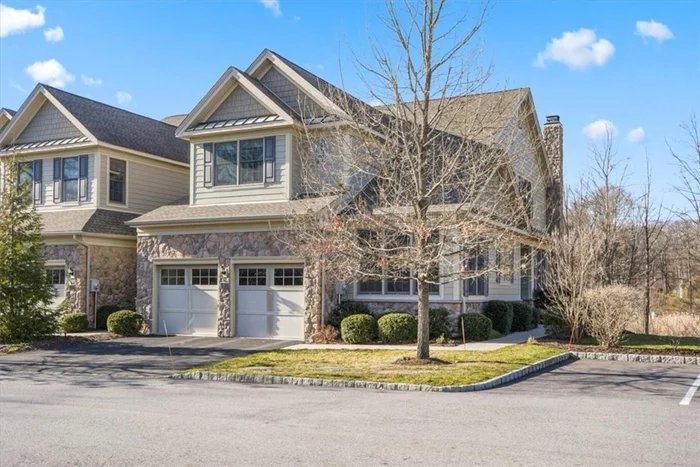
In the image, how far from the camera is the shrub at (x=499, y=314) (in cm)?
2259

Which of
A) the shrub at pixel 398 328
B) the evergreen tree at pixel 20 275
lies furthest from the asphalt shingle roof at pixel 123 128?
the shrub at pixel 398 328

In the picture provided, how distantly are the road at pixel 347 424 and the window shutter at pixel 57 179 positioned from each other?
14096 millimetres

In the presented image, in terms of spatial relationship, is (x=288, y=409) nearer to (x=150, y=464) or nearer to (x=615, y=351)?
(x=150, y=464)

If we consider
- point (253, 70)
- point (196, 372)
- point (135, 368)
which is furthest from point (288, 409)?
point (253, 70)

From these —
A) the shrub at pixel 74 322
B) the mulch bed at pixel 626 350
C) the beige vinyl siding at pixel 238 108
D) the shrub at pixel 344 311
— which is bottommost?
the mulch bed at pixel 626 350

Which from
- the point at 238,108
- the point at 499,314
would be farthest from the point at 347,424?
the point at 238,108

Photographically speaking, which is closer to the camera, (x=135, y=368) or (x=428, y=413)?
(x=428, y=413)

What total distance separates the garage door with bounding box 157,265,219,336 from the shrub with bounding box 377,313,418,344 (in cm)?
585

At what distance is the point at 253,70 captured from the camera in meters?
24.2

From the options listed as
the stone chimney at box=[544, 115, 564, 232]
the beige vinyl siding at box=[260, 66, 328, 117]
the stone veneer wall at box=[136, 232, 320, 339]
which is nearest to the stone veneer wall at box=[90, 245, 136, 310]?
the stone veneer wall at box=[136, 232, 320, 339]

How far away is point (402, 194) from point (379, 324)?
5.04 metres

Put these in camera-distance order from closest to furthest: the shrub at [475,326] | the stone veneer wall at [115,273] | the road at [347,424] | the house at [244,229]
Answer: the road at [347,424] → the shrub at [475,326] → the house at [244,229] → the stone veneer wall at [115,273]

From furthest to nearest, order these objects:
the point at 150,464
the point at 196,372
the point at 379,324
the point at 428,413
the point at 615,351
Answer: the point at 379,324 < the point at 615,351 < the point at 196,372 < the point at 428,413 < the point at 150,464

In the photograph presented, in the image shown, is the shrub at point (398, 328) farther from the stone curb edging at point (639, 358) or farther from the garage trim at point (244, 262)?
the stone curb edging at point (639, 358)
